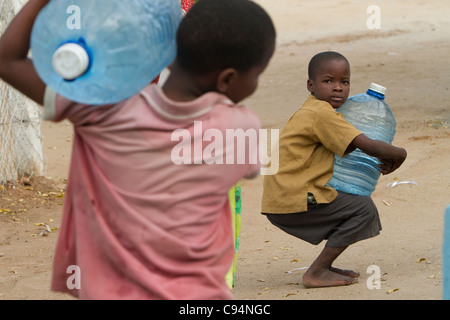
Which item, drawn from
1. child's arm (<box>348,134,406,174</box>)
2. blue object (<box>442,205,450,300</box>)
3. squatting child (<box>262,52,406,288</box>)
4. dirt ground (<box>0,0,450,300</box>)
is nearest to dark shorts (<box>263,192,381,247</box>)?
squatting child (<box>262,52,406,288</box>)

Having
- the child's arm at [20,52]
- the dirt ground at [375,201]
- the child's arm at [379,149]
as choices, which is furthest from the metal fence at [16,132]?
the child's arm at [20,52]

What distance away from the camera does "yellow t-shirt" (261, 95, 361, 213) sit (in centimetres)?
445

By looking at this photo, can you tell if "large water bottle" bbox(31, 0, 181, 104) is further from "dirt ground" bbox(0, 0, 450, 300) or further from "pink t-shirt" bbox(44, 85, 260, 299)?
"dirt ground" bbox(0, 0, 450, 300)

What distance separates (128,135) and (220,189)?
295 millimetres

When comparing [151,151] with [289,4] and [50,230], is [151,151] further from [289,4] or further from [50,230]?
[289,4]

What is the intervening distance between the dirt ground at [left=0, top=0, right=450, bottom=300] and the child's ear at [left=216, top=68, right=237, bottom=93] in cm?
238

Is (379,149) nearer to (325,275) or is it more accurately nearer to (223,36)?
(325,275)

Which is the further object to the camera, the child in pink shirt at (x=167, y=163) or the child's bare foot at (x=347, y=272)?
the child's bare foot at (x=347, y=272)

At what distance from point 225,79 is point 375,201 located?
4.79m

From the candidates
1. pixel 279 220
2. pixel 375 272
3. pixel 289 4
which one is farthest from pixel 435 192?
pixel 289 4

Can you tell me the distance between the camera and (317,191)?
4.55 metres

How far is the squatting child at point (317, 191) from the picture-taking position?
4.52m

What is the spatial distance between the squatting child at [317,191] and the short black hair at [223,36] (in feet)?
7.67

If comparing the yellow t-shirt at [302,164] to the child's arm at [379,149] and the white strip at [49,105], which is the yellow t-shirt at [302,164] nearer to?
the child's arm at [379,149]
